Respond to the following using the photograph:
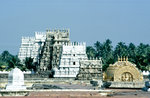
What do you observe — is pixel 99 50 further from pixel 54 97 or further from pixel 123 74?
pixel 54 97

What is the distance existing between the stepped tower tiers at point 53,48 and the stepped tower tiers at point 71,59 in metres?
10.5

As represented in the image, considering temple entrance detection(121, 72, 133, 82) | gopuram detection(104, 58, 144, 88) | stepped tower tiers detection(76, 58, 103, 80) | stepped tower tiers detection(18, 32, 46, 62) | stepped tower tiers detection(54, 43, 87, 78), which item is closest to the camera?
gopuram detection(104, 58, 144, 88)

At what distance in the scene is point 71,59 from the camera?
74.1 metres

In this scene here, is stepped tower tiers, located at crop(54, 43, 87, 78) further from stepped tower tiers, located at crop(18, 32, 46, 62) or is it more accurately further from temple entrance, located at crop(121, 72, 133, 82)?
stepped tower tiers, located at crop(18, 32, 46, 62)

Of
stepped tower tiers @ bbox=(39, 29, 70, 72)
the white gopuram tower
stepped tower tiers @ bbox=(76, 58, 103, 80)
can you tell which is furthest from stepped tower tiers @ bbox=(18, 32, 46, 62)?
the white gopuram tower

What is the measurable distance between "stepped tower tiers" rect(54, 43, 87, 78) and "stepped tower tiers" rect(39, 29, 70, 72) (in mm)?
10508

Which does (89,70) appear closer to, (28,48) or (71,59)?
(71,59)

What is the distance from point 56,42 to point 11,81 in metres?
53.3

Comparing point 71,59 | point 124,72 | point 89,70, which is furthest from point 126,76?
point 71,59

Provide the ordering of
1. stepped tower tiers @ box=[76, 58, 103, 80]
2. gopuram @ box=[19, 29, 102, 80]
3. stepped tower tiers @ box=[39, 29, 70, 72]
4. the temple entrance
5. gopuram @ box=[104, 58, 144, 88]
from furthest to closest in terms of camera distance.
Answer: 1. stepped tower tiers @ box=[39, 29, 70, 72]
2. gopuram @ box=[19, 29, 102, 80]
3. stepped tower tiers @ box=[76, 58, 103, 80]
4. the temple entrance
5. gopuram @ box=[104, 58, 144, 88]

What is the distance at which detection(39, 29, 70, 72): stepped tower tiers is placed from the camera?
8612 cm

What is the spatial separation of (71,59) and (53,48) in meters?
13.4

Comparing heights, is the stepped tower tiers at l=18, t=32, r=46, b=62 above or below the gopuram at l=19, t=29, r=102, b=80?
above

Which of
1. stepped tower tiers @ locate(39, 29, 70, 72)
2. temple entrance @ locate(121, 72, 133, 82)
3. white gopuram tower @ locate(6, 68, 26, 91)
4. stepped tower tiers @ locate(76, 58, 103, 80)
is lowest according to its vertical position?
white gopuram tower @ locate(6, 68, 26, 91)
